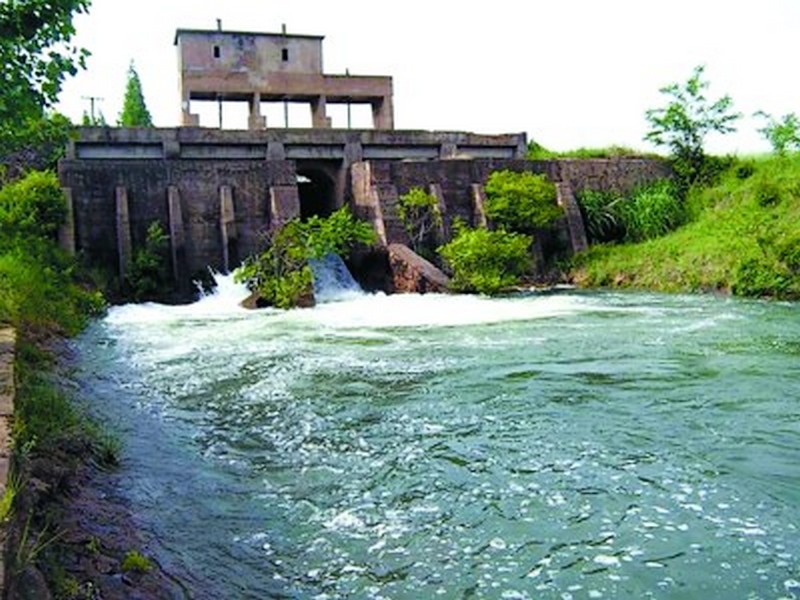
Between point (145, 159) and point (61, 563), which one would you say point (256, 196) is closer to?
point (145, 159)

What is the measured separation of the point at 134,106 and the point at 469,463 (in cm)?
4017

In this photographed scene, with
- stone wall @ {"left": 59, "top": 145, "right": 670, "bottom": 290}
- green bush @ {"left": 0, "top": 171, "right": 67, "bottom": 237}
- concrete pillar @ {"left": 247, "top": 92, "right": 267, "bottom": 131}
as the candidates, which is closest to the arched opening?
stone wall @ {"left": 59, "top": 145, "right": 670, "bottom": 290}

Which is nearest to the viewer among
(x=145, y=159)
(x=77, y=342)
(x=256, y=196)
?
(x=77, y=342)

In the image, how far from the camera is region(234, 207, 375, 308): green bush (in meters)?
14.5

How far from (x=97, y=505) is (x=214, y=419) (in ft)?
6.71

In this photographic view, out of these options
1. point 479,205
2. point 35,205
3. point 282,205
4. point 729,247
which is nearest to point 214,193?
→ point 282,205

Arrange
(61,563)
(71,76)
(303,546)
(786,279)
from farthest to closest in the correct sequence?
(786,279), (71,76), (303,546), (61,563)

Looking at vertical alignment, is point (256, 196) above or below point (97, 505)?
above

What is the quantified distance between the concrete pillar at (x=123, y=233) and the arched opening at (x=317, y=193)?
5228 millimetres

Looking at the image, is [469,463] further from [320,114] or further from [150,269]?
[320,114]

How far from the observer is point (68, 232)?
15727mm

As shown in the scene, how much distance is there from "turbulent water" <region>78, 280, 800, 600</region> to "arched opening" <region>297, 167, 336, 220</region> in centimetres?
1154

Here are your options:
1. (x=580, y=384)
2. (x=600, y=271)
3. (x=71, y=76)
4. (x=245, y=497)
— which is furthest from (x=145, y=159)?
(x=245, y=497)

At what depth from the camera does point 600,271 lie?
1789 centimetres
